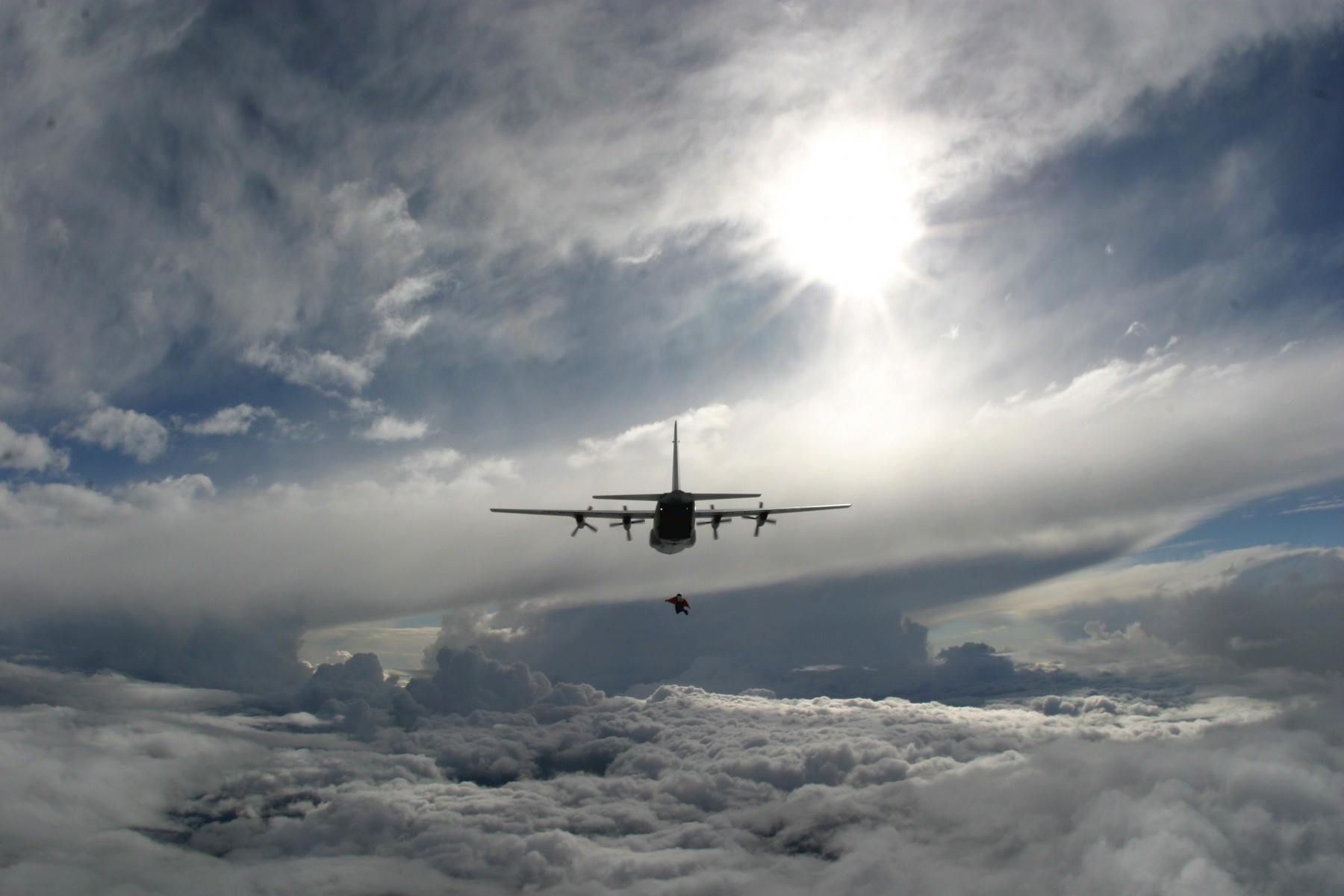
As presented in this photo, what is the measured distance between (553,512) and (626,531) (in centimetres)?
669

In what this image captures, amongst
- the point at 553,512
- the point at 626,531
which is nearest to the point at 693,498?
the point at 626,531

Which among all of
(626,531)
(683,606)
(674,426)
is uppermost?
(674,426)

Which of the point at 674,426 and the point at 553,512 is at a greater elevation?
the point at 674,426

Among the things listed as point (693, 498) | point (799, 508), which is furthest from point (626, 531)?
point (799, 508)

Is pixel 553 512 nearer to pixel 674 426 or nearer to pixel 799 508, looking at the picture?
pixel 674 426

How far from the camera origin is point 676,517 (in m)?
39.5

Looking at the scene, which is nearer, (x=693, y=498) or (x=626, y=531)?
(x=693, y=498)

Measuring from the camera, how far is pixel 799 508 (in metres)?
46.0

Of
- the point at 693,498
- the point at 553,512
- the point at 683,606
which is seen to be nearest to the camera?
the point at 693,498

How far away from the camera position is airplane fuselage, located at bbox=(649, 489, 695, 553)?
128 ft

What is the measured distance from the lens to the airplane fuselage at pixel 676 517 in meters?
38.9

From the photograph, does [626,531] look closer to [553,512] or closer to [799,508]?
[553,512]

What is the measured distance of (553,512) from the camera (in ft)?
147

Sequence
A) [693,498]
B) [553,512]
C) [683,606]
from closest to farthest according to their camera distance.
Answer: [693,498] → [553,512] → [683,606]
